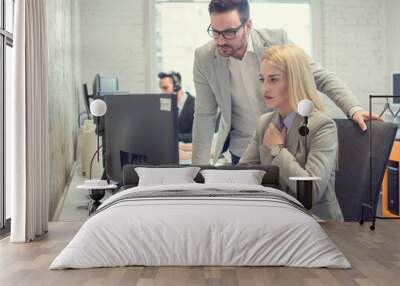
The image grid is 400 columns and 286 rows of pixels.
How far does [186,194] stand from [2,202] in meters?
2.10

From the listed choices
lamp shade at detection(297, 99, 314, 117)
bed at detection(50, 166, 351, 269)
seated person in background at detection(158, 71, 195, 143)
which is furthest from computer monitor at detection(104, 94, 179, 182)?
bed at detection(50, 166, 351, 269)

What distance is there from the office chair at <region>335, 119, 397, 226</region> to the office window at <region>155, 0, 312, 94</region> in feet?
3.61

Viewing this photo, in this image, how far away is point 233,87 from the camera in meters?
7.15

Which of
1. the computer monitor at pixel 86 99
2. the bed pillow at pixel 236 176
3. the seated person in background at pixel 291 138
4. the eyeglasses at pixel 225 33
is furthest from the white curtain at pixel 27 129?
the seated person in background at pixel 291 138

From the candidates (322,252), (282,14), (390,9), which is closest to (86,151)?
(282,14)

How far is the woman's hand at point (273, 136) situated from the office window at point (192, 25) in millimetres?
974

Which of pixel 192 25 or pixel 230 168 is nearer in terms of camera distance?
pixel 230 168

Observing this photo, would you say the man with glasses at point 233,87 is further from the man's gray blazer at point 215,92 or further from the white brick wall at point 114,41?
the white brick wall at point 114,41

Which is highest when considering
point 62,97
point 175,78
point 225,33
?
point 225,33

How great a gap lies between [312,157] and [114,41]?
2.62 metres

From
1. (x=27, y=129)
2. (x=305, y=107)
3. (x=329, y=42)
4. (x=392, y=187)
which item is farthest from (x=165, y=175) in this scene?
(x=392, y=187)

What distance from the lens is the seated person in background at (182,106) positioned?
713 cm

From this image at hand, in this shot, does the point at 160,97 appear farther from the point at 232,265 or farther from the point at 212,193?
the point at 232,265

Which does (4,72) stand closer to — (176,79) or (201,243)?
(176,79)
